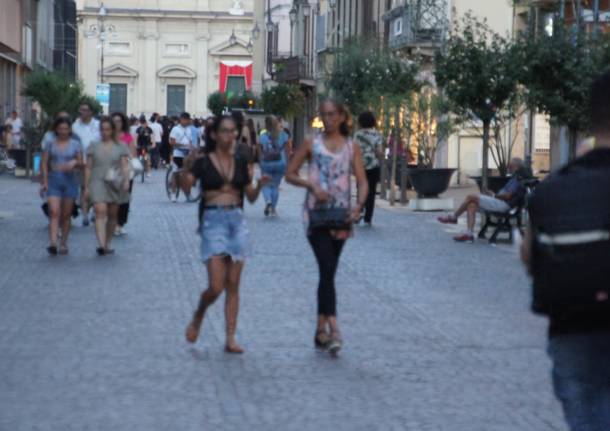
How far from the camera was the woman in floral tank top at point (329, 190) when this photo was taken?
410 inches

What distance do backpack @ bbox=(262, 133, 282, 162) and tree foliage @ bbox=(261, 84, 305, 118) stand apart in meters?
41.2

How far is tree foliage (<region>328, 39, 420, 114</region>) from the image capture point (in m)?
35.1

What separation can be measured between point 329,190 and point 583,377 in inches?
207

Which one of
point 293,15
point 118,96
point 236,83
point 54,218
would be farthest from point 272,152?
point 118,96

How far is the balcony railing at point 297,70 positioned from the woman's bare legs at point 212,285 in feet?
187

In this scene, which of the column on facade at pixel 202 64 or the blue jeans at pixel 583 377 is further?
the column on facade at pixel 202 64

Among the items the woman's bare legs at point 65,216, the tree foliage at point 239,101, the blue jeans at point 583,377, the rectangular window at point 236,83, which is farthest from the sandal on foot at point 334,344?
the rectangular window at point 236,83

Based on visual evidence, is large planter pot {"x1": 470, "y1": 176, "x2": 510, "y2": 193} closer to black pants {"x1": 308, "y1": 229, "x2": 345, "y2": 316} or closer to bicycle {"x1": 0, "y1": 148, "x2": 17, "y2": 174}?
black pants {"x1": 308, "y1": 229, "x2": 345, "y2": 316}

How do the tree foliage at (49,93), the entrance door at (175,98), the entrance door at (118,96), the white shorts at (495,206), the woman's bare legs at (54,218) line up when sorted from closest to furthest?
the woman's bare legs at (54,218)
the white shorts at (495,206)
the tree foliage at (49,93)
the entrance door at (118,96)
the entrance door at (175,98)

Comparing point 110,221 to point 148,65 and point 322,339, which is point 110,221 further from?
point 148,65

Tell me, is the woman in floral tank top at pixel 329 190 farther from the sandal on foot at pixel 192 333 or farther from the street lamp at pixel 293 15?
the street lamp at pixel 293 15

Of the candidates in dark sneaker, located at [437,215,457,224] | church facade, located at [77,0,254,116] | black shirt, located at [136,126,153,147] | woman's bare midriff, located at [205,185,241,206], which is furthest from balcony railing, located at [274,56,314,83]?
woman's bare midriff, located at [205,185,241,206]

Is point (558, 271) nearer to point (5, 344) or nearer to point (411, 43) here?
point (5, 344)

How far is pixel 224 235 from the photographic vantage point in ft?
34.1
